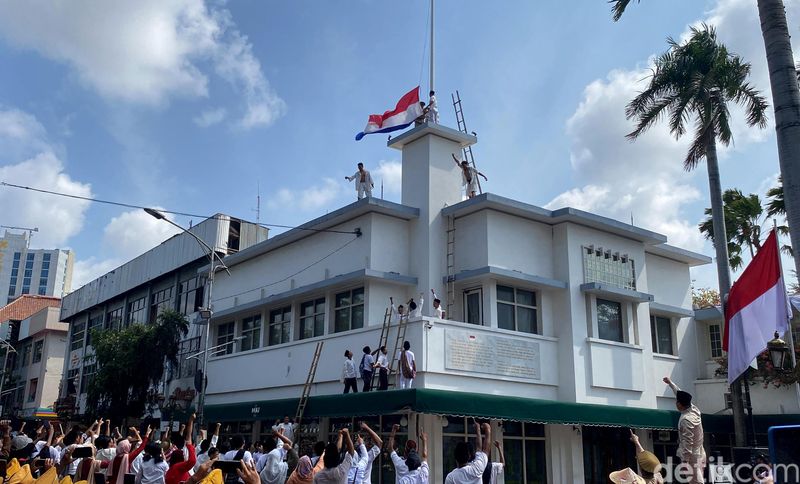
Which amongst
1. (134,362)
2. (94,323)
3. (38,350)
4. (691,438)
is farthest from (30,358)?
(691,438)

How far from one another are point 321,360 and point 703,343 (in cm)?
1492

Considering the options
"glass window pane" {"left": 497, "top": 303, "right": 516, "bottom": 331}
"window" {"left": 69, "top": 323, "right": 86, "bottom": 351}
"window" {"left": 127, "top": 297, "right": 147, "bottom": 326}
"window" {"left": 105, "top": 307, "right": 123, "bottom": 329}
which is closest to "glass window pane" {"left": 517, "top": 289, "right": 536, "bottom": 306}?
"glass window pane" {"left": 497, "top": 303, "right": 516, "bottom": 331}

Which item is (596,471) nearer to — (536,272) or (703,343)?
(536,272)

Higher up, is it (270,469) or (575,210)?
(575,210)

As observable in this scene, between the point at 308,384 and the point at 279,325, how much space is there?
537cm

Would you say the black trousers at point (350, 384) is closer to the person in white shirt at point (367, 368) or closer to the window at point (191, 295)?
the person in white shirt at point (367, 368)

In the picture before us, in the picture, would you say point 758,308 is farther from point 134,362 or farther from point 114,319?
point 114,319

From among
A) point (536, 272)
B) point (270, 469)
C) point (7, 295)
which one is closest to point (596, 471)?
point (536, 272)

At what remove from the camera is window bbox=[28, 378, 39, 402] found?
57.1m

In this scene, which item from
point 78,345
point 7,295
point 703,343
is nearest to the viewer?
point 703,343

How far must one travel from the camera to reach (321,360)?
23.0 meters

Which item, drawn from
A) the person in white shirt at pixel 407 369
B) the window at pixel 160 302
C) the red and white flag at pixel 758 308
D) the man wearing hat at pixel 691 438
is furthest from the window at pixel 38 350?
the man wearing hat at pixel 691 438

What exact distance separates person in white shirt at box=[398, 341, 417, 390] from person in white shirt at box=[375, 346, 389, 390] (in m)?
0.68

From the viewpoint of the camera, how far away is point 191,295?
36.2m
